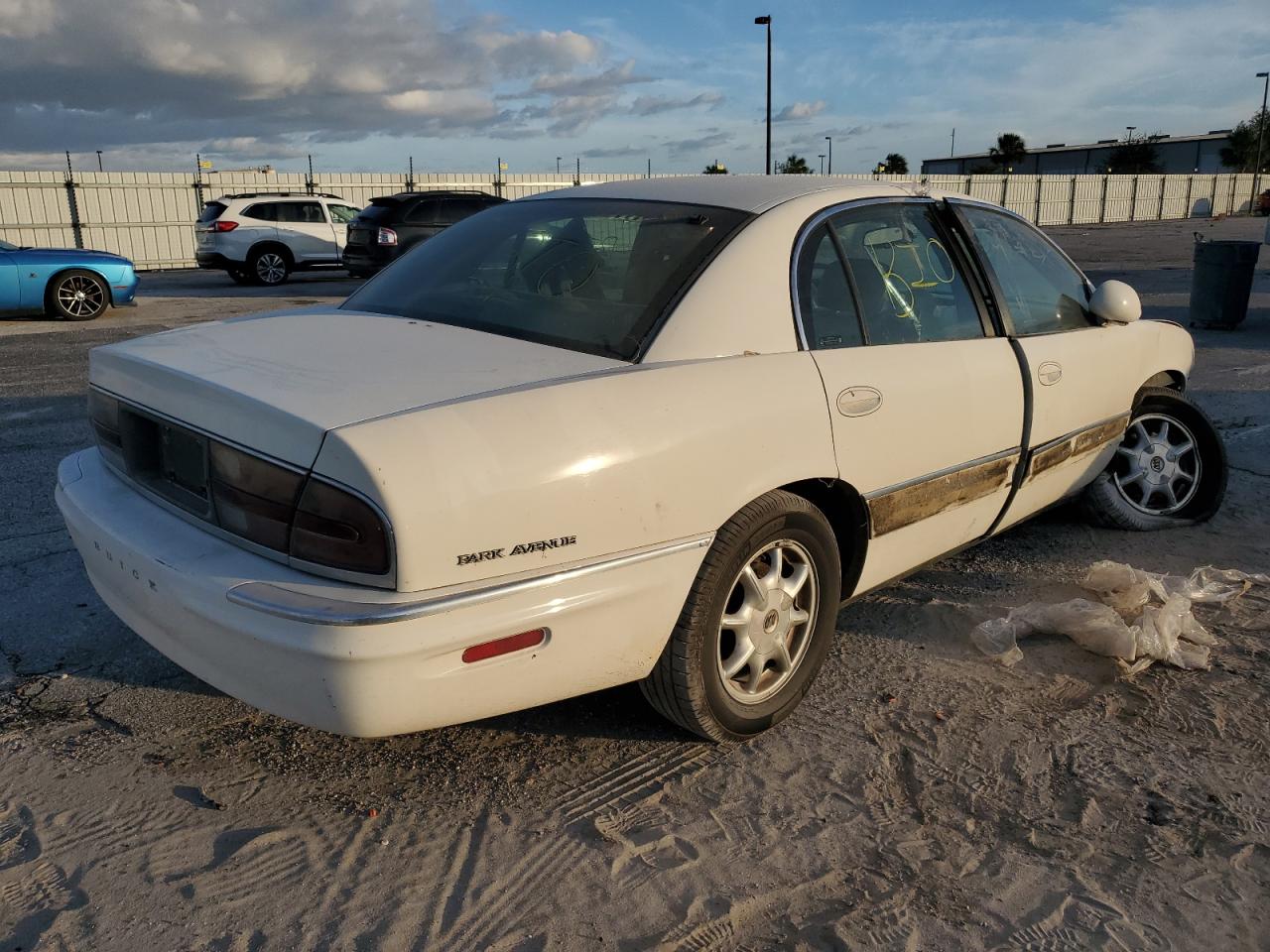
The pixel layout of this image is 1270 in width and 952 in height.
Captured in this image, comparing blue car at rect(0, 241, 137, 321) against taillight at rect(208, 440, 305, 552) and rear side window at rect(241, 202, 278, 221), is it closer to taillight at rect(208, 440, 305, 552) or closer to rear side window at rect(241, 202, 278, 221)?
rear side window at rect(241, 202, 278, 221)

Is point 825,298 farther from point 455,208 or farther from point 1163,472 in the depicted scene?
point 455,208

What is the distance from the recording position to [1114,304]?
162 inches

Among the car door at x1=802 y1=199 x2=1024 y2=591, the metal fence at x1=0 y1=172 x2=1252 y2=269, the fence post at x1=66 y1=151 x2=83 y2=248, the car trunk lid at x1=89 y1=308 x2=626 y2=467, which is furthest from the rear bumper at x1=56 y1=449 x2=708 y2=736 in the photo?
the fence post at x1=66 y1=151 x2=83 y2=248

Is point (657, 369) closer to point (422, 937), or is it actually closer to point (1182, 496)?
point (422, 937)

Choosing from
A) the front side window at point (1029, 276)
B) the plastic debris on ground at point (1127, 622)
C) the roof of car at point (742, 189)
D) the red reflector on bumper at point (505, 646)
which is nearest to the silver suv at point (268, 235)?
the roof of car at point (742, 189)

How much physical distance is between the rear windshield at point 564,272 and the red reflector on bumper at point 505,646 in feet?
2.53

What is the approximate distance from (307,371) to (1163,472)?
387cm

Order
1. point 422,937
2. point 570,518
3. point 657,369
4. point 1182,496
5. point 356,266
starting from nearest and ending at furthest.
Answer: point 422,937 → point 570,518 → point 657,369 → point 1182,496 → point 356,266

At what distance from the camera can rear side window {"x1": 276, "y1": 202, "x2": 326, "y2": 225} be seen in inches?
758

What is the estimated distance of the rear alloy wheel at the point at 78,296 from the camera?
12.4m

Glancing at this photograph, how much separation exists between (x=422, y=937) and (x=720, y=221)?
6.74ft

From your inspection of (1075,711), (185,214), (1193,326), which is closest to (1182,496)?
(1075,711)

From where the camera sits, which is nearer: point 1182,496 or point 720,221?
point 720,221

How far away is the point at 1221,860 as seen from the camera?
7.91ft
